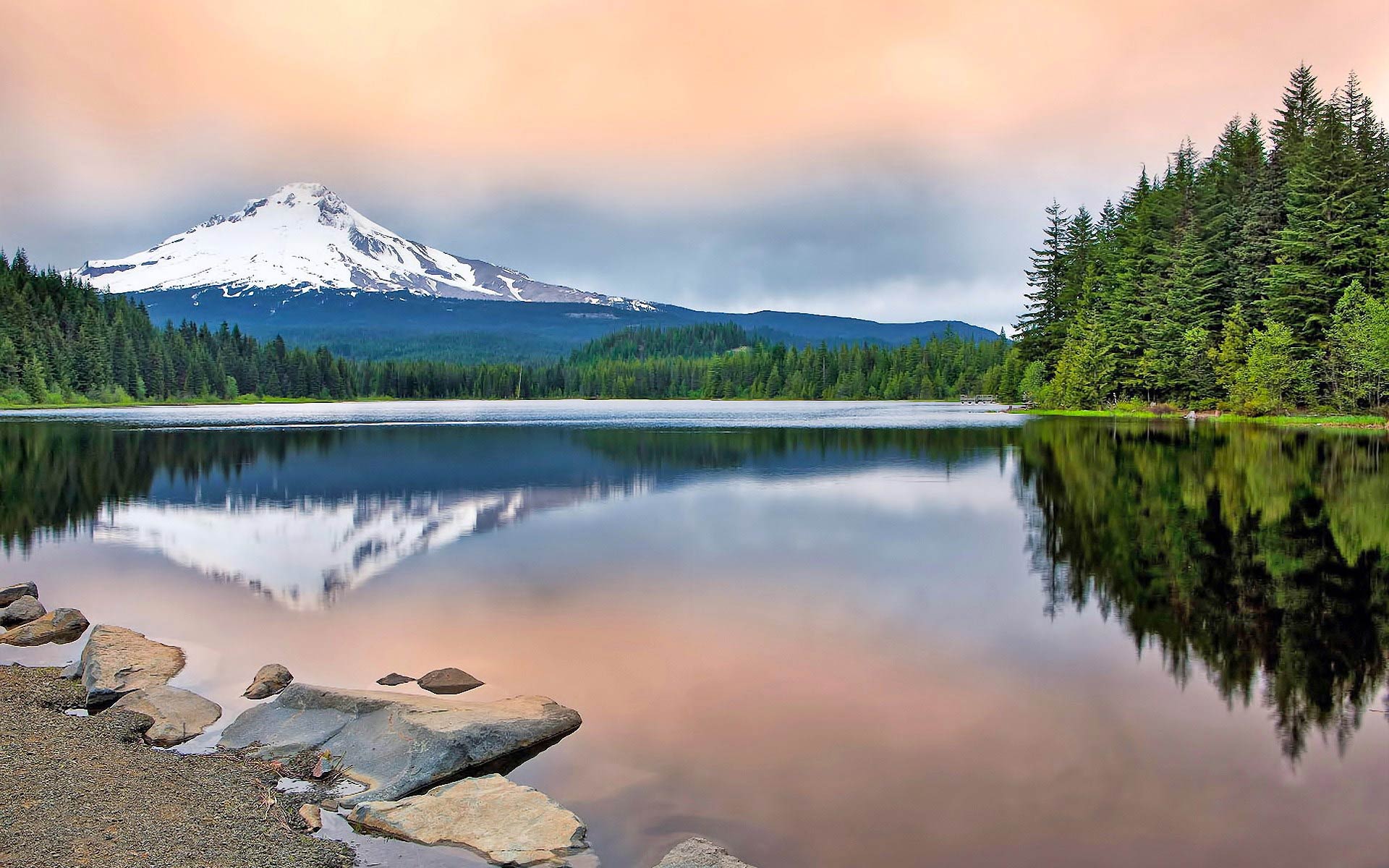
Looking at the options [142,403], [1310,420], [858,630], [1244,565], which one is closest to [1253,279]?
[1310,420]

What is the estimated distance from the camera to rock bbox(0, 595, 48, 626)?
15875 mm

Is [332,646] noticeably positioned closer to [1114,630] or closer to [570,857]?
[570,857]

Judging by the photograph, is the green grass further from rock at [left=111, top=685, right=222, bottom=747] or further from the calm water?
rock at [left=111, top=685, right=222, bottom=747]

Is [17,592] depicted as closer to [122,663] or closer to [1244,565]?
[122,663]

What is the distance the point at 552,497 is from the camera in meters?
31.7

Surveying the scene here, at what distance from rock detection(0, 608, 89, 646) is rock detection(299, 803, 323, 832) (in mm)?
9240

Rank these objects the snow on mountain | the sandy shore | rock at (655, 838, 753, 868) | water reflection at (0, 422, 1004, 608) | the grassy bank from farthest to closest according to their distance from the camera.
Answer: the grassy bank < water reflection at (0, 422, 1004, 608) < the snow on mountain < the sandy shore < rock at (655, 838, 753, 868)

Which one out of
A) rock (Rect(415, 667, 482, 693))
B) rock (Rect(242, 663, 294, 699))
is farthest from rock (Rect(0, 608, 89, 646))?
rock (Rect(415, 667, 482, 693))

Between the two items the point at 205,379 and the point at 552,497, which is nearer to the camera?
the point at 552,497

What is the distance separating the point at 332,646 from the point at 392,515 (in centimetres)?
1422

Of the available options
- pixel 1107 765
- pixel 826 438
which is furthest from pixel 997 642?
pixel 826 438

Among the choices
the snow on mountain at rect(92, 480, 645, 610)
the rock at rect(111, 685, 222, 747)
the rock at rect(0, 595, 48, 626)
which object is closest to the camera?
the rock at rect(111, 685, 222, 747)

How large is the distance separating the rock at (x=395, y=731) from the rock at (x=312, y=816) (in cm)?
32

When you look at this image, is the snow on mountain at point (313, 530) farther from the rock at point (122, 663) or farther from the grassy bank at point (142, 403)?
the grassy bank at point (142, 403)
